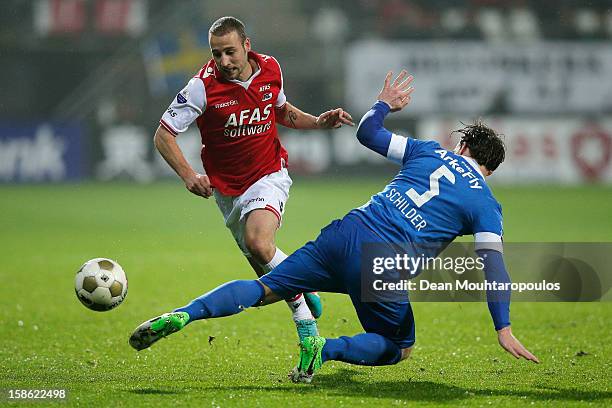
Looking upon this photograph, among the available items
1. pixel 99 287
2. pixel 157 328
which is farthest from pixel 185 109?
pixel 157 328

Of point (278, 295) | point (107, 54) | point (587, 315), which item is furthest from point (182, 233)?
point (107, 54)

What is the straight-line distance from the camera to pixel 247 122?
695 cm

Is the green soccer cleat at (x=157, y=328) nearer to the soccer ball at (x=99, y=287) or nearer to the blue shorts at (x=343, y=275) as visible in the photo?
the blue shorts at (x=343, y=275)

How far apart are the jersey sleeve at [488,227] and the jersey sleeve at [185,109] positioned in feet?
6.96

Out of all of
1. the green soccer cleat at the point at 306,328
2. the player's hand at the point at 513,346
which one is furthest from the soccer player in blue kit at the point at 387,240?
the green soccer cleat at the point at 306,328

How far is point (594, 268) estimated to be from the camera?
1086 cm

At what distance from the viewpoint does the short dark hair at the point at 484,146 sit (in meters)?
5.71

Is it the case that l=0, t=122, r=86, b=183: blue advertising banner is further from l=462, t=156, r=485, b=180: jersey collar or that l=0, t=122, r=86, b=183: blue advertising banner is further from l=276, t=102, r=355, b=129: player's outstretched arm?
l=462, t=156, r=485, b=180: jersey collar

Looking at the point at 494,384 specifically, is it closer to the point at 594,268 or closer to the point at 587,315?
the point at 587,315

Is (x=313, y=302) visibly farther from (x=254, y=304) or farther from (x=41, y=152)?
(x=41, y=152)

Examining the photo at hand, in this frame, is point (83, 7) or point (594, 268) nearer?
point (594, 268)

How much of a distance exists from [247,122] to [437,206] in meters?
1.90

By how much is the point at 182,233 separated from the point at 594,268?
692 centimetres

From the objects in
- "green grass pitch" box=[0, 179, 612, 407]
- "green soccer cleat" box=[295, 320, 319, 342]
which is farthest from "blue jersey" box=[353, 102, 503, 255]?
"green soccer cleat" box=[295, 320, 319, 342]
